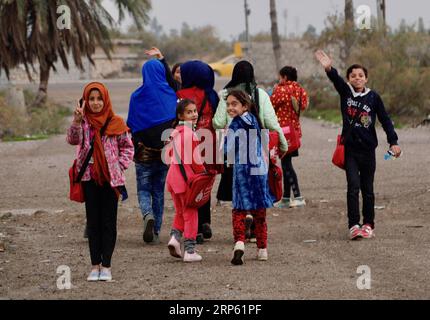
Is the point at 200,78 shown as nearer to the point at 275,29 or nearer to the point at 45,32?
the point at 45,32

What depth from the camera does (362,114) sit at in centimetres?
1135

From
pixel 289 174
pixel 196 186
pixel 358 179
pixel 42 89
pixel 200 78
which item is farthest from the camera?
pixel 42 89

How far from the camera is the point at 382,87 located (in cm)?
2948

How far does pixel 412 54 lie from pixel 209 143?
2323 cm

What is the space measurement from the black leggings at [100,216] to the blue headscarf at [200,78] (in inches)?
83.5

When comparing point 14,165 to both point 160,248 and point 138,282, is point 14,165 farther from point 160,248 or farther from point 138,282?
point 138,282

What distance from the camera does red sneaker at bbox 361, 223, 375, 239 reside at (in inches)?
441

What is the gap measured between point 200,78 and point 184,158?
1155 millimetres

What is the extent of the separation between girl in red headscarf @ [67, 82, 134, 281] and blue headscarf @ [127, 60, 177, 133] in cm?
200

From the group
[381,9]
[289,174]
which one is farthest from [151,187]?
[381,9]

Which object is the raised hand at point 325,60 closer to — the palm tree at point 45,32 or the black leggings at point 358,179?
the black leggings at point 358,179

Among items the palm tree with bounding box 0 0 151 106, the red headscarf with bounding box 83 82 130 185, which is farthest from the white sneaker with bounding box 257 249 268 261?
the palm tree with bounding box 0 0 151 106

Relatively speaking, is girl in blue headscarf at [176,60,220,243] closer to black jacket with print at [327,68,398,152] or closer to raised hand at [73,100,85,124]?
black jacket with print at [327,68,398,152]
